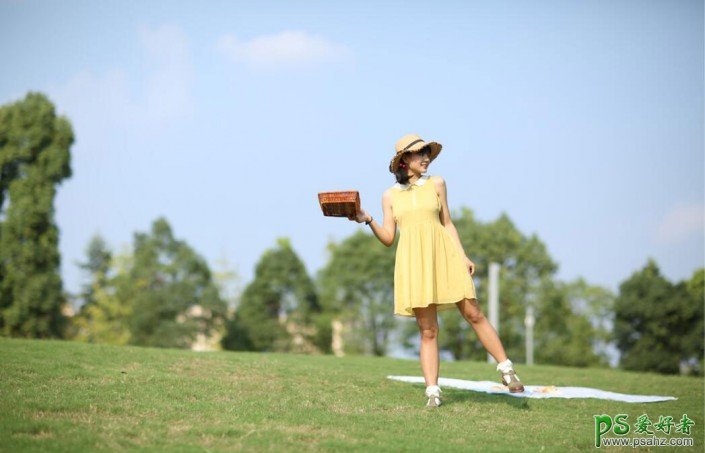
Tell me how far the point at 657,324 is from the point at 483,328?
48389mm

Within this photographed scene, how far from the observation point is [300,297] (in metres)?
62.2

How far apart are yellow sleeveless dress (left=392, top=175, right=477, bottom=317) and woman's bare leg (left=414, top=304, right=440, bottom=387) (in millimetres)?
141

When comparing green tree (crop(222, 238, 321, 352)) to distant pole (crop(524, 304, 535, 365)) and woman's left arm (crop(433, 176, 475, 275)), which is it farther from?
woman's left arm (crop(433, 176, 475, 275))

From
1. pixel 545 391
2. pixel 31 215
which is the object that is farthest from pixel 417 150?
pixel 31 215

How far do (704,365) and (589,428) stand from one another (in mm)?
48725

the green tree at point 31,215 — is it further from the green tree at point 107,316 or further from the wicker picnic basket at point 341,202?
the wicker picnic basket at point 341,202

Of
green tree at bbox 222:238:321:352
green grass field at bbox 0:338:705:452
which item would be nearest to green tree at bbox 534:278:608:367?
green tree at bbox 222:238:321:352

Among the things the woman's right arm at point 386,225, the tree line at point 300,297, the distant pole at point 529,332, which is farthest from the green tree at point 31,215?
the woman's right arm at point 386,225

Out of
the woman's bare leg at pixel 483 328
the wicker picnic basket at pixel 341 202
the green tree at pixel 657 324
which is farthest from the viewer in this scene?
the green tree at pixel 657 324

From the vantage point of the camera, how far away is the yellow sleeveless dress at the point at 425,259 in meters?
9.10

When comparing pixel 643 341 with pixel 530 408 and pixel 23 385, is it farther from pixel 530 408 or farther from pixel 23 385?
pixel 23 385

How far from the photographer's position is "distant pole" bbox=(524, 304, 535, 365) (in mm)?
55906

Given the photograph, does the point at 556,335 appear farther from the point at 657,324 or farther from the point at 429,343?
the point at 429,343

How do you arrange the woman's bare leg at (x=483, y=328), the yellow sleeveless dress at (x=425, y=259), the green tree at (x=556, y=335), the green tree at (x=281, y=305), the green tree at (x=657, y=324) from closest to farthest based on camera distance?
the yellow sleeveless dress at (x=425, y=259) < the woman's bare leg at (x=483, y=328) < the green tree at (x=657, y=324) < the green tree at (x=556, y=335) < the green tree at (x=281, y=305)
